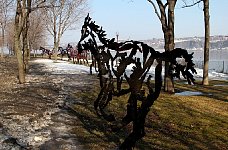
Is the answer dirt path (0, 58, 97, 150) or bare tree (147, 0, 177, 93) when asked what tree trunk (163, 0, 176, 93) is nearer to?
bare tree (147, 0, 177, 93)

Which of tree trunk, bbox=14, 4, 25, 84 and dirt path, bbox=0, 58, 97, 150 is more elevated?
tree trunk, bbox=14, 4, 25, 84

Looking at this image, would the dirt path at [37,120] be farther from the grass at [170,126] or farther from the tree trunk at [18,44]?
the tree trunk at [18,44]

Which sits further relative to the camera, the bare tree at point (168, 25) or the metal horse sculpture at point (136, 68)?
the bare tree at point (168, 25)

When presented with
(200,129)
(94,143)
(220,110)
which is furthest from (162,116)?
(94,143)

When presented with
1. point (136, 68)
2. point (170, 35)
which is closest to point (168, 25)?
point (170, 35)

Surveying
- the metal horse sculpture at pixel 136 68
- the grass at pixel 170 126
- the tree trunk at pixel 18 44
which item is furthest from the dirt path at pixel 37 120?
the metal horse sculpture at pixel 136 68

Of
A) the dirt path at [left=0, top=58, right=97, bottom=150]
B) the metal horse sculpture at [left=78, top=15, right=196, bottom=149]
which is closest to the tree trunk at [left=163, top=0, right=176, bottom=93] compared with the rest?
the dirt path at [left=0, top=58, right=97, bottom=150]

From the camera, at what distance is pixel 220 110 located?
10.4 metres

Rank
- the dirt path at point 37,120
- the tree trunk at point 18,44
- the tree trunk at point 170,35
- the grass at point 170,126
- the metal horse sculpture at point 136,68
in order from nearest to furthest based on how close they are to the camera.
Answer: the metal horse sculpture at point 136,68 < the dirt path at point 37,120 < the grass at point 170,126 < the tree trunk at point 170,35 < the tree trunk at point 18,44

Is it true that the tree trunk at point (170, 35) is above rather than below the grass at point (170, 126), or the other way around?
above

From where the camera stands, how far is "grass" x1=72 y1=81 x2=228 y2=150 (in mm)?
6566

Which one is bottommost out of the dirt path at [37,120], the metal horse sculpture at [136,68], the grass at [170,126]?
the grass at [170,126]

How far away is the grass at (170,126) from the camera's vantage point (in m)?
6.57

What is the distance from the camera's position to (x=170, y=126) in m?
8.06
